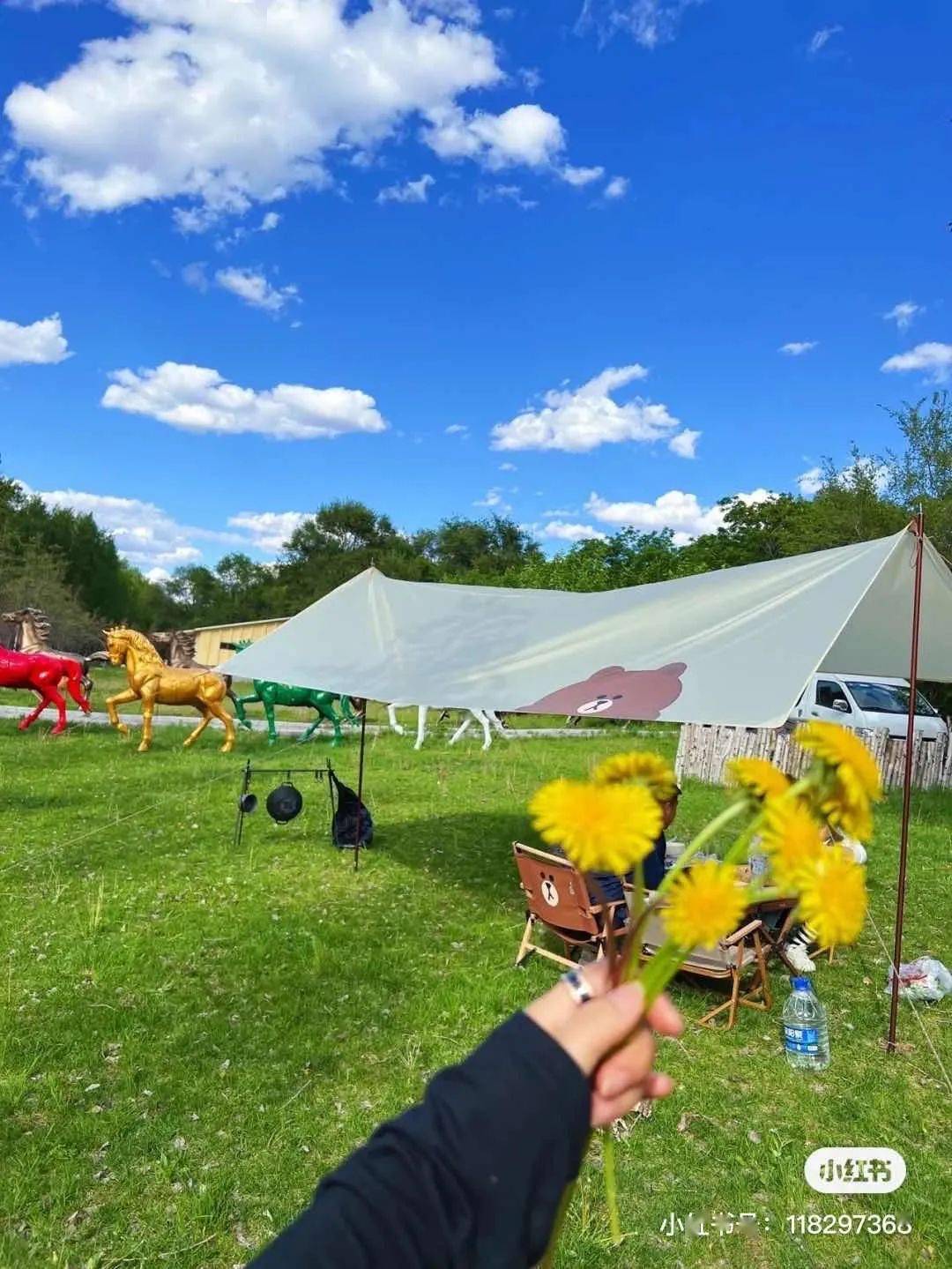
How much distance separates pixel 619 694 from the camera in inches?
168

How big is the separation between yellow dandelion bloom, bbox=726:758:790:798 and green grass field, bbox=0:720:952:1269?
→ 2823 millimetres

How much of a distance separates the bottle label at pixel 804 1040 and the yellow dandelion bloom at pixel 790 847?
424cm

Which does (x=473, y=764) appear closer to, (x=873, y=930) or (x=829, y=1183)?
(x=873, y=930)

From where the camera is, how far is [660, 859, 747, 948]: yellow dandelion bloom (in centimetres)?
64

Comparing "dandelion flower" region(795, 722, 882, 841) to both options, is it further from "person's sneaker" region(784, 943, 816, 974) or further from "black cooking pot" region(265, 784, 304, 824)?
"black cooking pot" region(265, 784, 304, 824)

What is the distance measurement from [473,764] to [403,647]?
297 inches

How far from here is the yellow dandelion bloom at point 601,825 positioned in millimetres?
660

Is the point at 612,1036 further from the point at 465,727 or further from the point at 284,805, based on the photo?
the point at 465,727

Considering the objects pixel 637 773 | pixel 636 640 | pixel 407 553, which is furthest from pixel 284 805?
pixel 407 553

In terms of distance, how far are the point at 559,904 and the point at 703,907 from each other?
4501mm

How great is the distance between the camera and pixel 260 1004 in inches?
183

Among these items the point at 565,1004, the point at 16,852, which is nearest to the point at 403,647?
the point at 16,852

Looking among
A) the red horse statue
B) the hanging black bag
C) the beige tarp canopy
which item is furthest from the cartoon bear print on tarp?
the red horse statue

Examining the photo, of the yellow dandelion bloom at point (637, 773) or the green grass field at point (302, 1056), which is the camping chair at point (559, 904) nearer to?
the green grass field at point (302, 1056)
